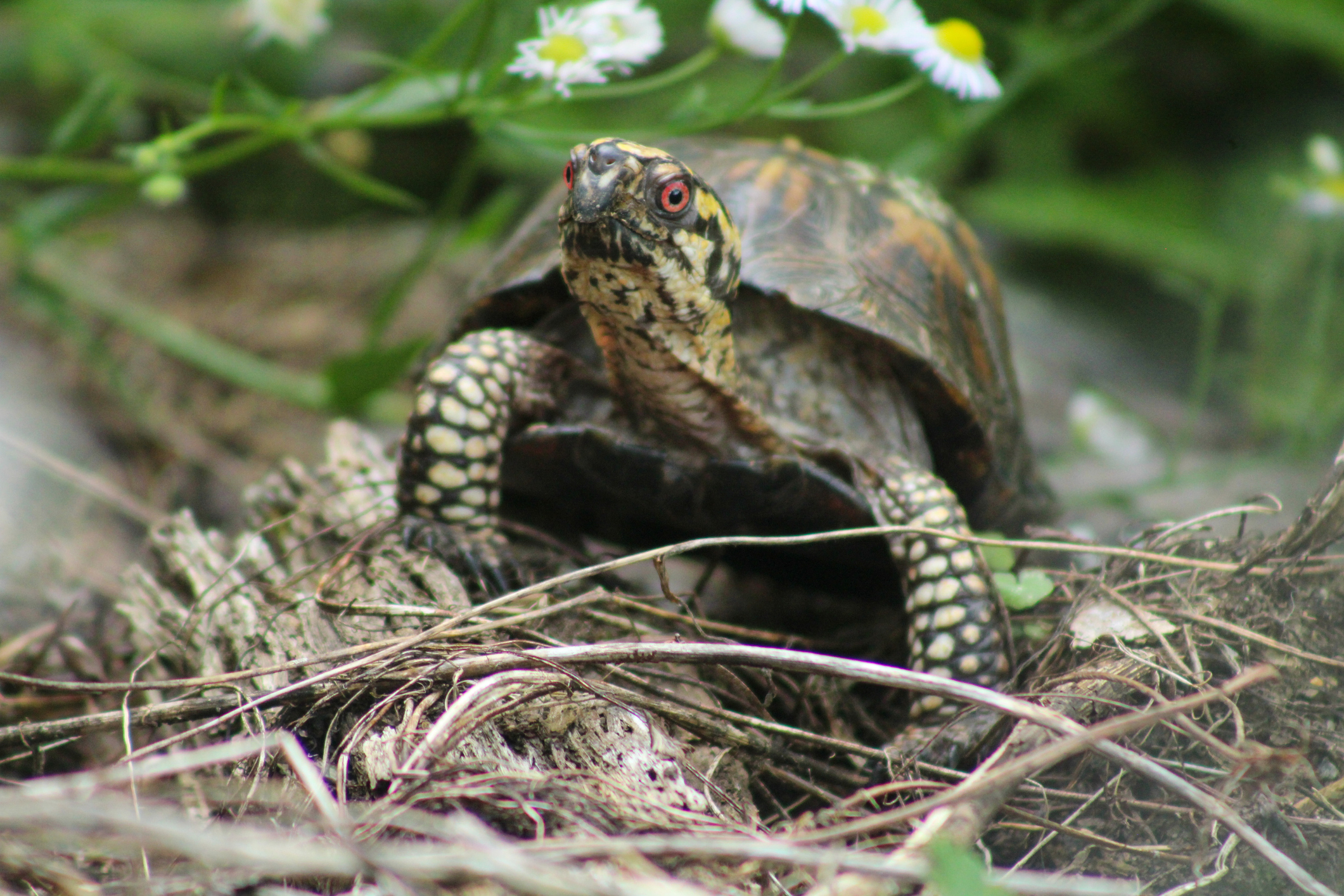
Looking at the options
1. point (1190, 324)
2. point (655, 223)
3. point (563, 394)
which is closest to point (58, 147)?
point (563, 394)

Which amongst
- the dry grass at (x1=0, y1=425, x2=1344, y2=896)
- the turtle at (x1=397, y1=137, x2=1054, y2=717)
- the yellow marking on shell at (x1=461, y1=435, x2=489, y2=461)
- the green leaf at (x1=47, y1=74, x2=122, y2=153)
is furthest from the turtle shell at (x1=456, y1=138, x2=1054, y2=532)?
the green leaf at (x1=47, y1=74, x2=122, y2=153)

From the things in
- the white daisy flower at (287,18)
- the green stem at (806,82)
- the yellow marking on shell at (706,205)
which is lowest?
the yellow marking on shell at (706,205)

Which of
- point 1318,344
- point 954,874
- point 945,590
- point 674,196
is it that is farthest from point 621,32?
point 1318,344

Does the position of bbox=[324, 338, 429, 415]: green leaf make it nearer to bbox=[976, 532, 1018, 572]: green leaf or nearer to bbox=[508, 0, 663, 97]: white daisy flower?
bbox=[508, 0, 663, 97]: white daisy flower

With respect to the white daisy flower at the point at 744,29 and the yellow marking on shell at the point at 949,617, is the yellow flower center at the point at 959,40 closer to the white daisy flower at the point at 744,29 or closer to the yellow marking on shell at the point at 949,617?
the white daisy flower at the point at 744,29

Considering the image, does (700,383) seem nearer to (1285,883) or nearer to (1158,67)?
(1285,883)

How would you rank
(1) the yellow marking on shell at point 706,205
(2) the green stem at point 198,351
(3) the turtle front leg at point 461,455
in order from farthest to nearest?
1. (2) the green stem at point 198,351
2. (3) the turtle front leg at point 461,455
3. (1) the yellow marking on shell at point 706,205

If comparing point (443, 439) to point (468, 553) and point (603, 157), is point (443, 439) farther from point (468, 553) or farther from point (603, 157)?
point (603, 157)

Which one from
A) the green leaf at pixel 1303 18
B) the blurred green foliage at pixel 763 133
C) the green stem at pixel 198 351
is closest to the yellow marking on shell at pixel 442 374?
the blurred green foliage at pixel 763 133

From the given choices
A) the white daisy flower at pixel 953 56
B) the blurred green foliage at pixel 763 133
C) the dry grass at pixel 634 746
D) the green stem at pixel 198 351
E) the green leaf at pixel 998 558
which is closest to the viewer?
the dry grass at pixel 634 746
